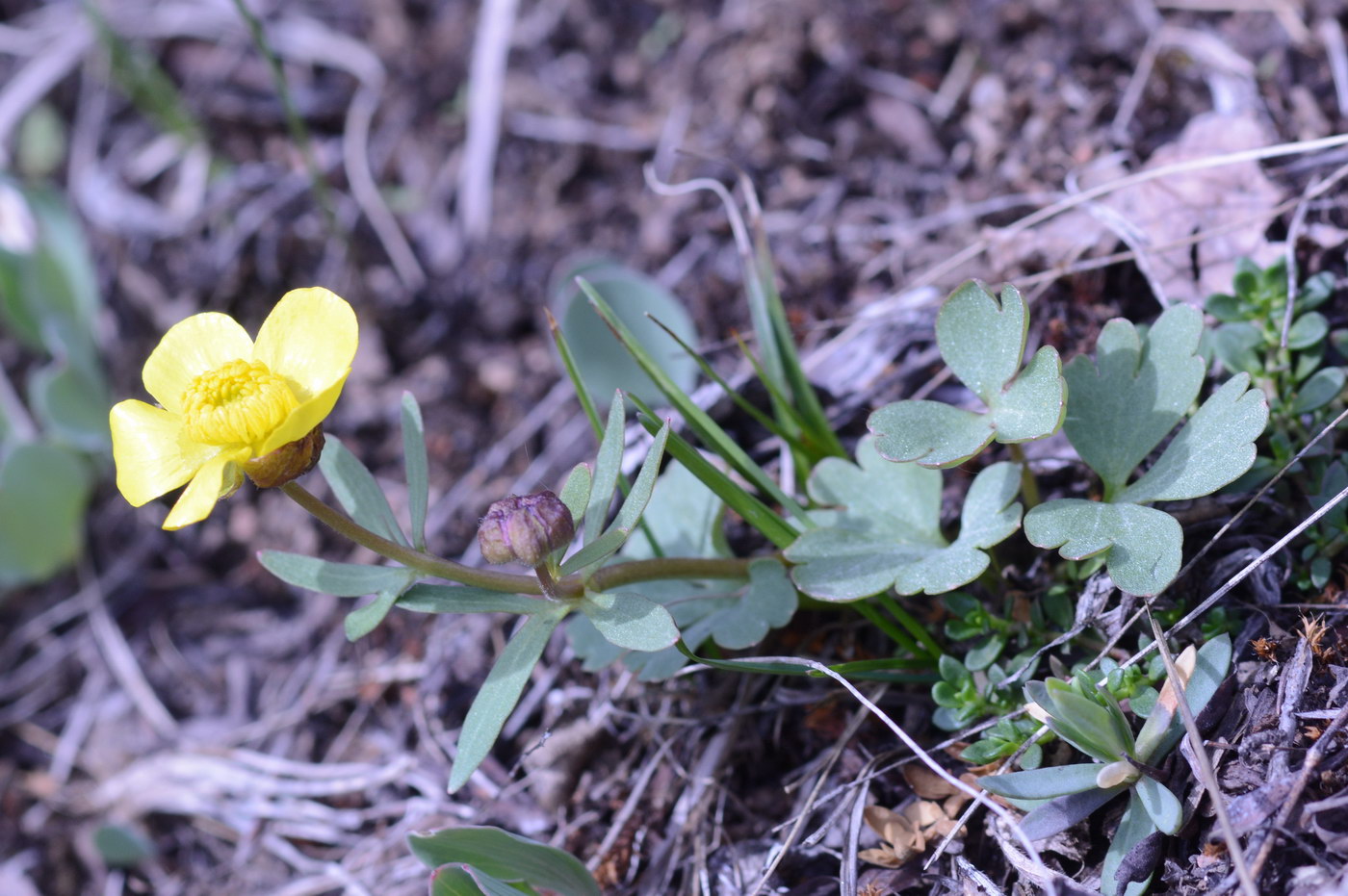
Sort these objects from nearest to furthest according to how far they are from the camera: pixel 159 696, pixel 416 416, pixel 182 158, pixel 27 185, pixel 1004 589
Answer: pixel 416 416 → pixel 1004 589 → pixel 159 696 → pixel 27 185 → pixel 182 158

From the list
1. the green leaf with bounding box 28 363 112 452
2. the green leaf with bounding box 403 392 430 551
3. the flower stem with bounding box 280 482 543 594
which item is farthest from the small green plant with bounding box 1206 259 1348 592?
the green leaf with bounding box 28 363 112 452

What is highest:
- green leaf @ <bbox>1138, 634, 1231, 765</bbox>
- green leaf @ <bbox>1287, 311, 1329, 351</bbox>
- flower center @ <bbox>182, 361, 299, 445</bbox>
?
flower center @ <bbox>182, 361, 299, 445</bbox>

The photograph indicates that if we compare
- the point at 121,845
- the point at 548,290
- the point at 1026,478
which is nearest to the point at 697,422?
the point at 1026,478

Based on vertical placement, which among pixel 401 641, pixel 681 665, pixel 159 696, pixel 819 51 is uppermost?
pixel 819 51

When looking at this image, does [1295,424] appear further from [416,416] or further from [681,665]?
[416,416]

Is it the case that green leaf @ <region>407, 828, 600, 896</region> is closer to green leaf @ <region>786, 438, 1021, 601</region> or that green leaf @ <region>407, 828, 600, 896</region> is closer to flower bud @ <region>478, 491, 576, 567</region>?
flower bud @ <region>478, 491, 576, 567</region>

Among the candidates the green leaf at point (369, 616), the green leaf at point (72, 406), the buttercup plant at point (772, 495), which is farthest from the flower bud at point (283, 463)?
the green leaf at point (72, 406)

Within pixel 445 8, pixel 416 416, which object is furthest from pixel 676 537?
pixel 445 8

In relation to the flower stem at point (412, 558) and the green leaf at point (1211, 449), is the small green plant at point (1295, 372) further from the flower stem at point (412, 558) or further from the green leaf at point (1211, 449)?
the flower stem at point (412, 558)
